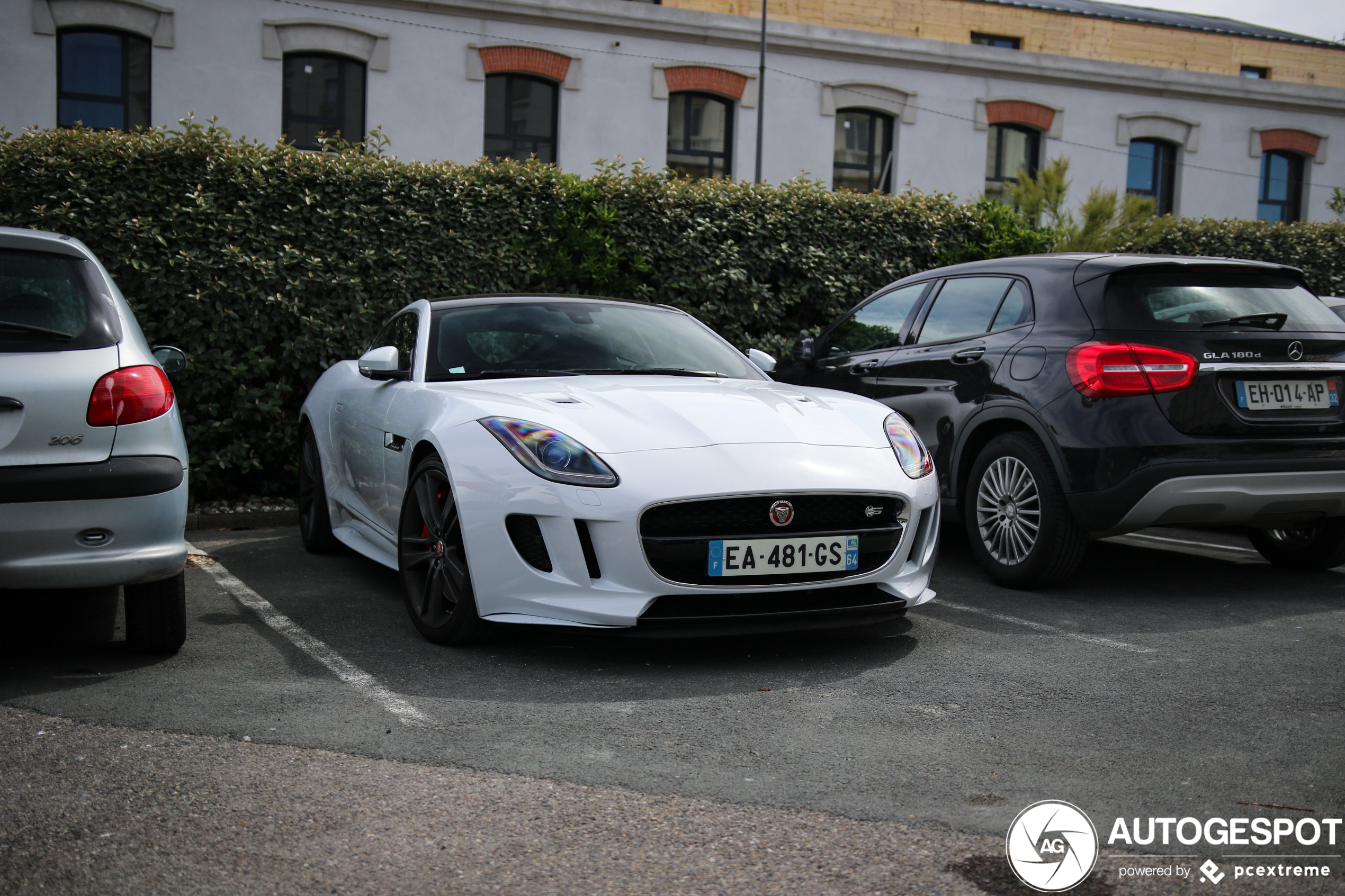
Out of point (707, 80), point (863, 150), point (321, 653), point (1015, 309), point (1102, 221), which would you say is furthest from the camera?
point (863, 150)

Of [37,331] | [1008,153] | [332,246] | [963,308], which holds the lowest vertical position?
[37,331]

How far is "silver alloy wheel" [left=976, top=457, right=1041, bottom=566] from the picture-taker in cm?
557

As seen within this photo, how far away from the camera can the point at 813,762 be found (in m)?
3.24

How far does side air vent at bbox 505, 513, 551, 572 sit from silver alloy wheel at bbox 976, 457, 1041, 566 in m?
2.50

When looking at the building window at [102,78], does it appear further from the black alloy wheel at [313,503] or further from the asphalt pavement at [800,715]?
the asphalt pavement at [800,715]

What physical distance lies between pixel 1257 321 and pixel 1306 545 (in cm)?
148

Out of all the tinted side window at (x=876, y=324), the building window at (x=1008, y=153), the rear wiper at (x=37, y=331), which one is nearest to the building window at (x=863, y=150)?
the building window at (x=1008, y=153)

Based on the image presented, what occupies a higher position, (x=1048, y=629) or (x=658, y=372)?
(x=658, y=372)

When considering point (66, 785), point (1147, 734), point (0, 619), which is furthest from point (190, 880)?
point (0, 619)

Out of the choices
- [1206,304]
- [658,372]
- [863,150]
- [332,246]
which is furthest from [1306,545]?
[863,150]

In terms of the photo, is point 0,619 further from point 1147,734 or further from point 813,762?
point 1147,734

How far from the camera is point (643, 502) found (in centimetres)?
402

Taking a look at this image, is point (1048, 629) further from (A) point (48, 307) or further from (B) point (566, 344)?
(A) point (48, 307)

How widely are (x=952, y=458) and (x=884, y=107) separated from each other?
14.7 m
